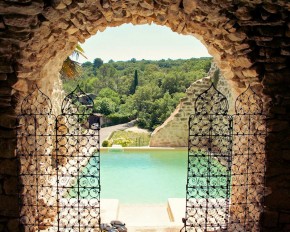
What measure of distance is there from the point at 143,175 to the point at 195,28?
5808 mm

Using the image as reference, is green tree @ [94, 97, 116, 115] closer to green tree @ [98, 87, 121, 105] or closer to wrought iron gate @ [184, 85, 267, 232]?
green tree @ [98, 87, 121, 105]

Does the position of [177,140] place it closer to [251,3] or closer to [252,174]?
[252,174]

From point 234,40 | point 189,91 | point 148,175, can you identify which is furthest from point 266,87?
point 189,91

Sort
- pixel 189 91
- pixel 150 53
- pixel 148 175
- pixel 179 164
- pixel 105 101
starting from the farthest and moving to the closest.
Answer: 1. pixel 150 53
2. pixel 105 101
3. pixel 189 91
4. pixel 179 164
5. pixel 148 175

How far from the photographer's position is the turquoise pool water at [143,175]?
307 inches

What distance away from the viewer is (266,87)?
3.88 metres

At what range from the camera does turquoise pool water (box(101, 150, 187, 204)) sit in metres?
7.80

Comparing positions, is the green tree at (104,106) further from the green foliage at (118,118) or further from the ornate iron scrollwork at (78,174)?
the ornate iron scrollwork at (78,174)

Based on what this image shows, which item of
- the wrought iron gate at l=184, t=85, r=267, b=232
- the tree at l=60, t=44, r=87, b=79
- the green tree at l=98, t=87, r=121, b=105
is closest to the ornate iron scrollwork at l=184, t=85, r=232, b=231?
the wrought iron gate at l=184, t=85, r=267, b=232

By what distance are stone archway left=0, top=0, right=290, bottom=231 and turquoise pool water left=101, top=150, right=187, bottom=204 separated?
12.7 feet

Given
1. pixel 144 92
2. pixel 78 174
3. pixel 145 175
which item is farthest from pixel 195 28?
pixel 144 92

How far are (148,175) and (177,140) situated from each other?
11.8 ft

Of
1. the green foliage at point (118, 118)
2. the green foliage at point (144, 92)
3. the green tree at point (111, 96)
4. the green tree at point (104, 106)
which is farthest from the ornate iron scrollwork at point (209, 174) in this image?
the green tree at point (111, 96)

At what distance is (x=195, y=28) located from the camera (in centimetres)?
427
